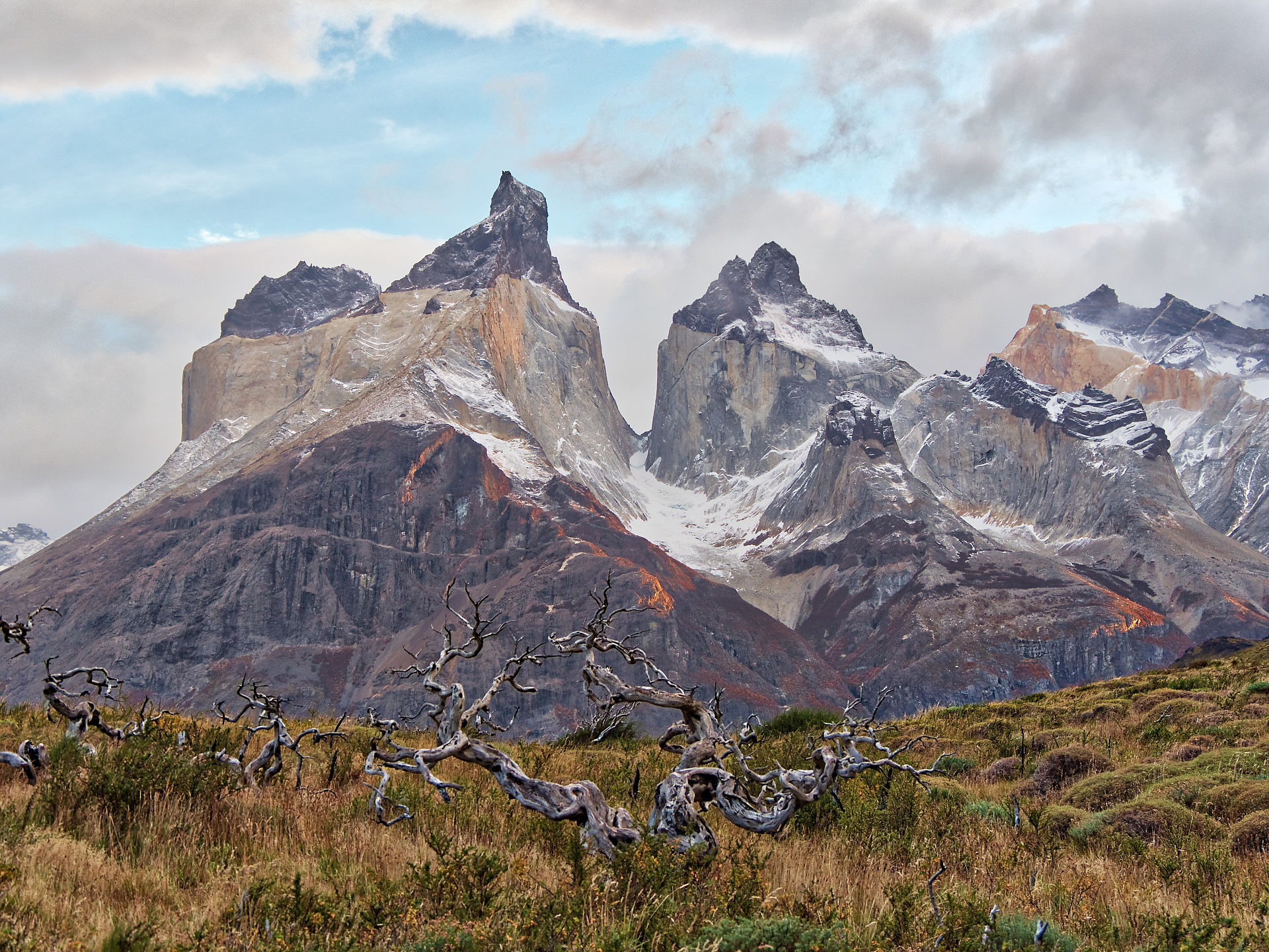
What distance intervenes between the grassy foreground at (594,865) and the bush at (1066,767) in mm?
99

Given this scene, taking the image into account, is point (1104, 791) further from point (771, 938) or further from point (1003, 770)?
point (771, 938)

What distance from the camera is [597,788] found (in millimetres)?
8516

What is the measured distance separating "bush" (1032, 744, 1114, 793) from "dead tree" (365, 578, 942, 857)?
2.99 meters

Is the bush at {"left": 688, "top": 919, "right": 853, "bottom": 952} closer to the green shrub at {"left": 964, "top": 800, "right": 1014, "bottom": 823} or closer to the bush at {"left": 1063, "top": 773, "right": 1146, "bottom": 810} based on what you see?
the green shrub at {"left": 964, "top": 800, "right": 1014, "bottom": 823}

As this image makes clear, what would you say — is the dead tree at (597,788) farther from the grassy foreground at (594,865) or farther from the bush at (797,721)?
the bush at (797,721)

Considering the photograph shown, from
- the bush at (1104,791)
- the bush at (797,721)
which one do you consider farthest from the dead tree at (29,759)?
the bush at (797,721)

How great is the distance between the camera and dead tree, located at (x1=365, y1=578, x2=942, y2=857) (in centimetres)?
790

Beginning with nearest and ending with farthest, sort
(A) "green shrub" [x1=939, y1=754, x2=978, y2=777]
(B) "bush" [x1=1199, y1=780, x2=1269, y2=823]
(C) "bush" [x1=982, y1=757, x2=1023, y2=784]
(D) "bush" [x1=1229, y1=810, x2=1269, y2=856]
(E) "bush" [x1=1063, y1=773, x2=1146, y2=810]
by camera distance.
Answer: (D) "bush" [x1=1229, y1=810, x2=1269, y2=856]
(B) "bush" [x1=1199, y1=780, x2=1269, y2=823]
(E) "bush" [x1=1063, y1=773, x2=1146, y2=810]
(C) "bush" [x1=982, y1=757, x2=1023, y2=784]
(A) "green shrub" [x1=939, y1=754, x2=978, y2=777]

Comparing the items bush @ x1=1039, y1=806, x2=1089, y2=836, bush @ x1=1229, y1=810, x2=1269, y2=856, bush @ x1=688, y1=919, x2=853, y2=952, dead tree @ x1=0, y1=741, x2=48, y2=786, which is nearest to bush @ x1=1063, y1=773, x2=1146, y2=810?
bush @ x1=1039, y1=806, x2=1089, y2=836

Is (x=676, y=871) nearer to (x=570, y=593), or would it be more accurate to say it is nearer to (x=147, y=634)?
(x=570, y=593)

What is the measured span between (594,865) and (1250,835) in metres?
7.30

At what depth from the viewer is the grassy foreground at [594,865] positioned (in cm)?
588

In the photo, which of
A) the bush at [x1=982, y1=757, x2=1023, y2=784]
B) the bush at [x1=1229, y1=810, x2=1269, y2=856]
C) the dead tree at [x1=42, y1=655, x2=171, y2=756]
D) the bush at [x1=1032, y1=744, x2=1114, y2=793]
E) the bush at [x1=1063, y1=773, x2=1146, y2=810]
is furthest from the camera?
the bush at [x1=982, y1=757, x2=1023, y2=784]

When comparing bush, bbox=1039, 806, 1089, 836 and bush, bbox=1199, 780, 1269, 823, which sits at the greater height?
bush, bbox=1199, 780, 1269, 823
